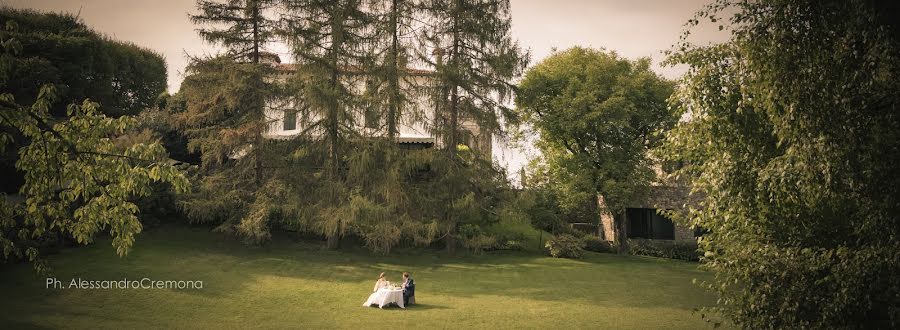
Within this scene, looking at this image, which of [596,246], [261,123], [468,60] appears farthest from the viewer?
[596,246]

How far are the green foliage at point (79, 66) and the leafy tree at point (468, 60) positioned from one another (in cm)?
1769

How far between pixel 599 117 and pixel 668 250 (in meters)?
9.53

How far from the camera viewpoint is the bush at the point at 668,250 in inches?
1350

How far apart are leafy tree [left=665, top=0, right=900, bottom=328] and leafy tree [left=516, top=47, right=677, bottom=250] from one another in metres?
20.2

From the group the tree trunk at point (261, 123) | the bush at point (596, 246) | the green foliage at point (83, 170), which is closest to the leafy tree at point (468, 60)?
the tree trunk at point (261, 123)

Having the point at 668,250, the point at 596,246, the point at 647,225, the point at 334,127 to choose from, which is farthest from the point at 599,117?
the point at 334,127

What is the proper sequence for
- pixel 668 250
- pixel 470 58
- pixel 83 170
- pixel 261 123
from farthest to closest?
pixel 668 250 → pixel 470 58 → pixel 261 123 → pixel 83 170

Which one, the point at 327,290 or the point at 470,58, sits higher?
the point at 470,58

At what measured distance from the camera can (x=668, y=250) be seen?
35.3 metres

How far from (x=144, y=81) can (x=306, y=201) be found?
73.6ft

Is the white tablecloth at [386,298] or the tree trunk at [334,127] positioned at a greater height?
the tree trunk at [334,127]

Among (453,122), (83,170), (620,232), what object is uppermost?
(453,122)

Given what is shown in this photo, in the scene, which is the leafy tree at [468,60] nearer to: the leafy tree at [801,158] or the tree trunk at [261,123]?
the tree trunk at [261,123]

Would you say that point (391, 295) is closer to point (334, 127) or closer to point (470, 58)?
point (334, 127)
